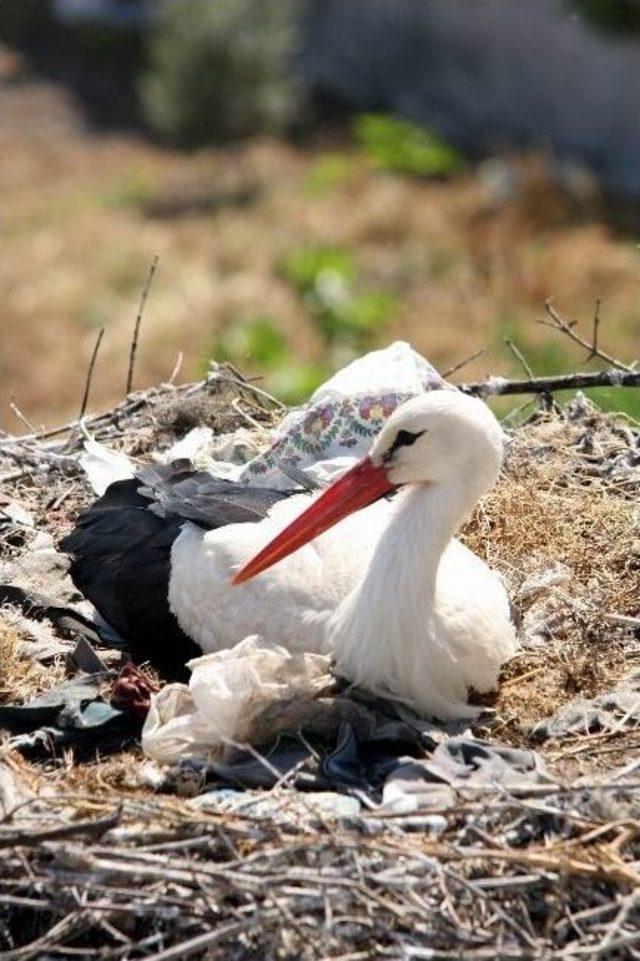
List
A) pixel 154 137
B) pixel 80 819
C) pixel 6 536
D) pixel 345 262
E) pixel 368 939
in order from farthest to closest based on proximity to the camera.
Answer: pixel 154 137 < pixel 345 262 < pixel 6 536 < pixel 80 819 < pixel 368 939

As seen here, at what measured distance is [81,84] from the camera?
2020cm

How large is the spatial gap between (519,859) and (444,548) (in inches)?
41.9

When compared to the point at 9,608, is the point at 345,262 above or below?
below

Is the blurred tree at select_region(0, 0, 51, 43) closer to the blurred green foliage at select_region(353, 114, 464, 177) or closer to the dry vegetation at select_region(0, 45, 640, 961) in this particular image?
the blurred green foliage at select_region(353, 114, 464, 177)

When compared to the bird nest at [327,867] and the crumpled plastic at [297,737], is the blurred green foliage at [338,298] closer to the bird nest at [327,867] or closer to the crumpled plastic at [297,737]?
the crumpled plastic at [297,737]

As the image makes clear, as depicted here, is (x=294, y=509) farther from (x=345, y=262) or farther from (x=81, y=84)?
(x=81, y=84)

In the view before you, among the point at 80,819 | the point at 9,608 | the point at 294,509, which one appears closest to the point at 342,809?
the point at 80,819

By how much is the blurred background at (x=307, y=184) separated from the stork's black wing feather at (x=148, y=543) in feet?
17.7

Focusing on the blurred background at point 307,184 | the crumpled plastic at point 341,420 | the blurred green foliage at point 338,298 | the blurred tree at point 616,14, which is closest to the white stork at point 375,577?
the crumpled plastic at point 341,420

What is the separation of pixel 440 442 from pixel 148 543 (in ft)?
3.24

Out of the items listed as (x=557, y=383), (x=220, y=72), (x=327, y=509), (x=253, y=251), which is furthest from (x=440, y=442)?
(x=220, y=72)

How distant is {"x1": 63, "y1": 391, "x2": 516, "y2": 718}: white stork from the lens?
14.9 ft

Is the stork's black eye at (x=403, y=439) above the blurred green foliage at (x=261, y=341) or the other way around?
above

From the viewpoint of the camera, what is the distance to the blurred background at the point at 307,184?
1360 centimetres
